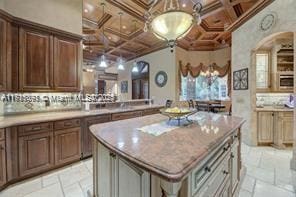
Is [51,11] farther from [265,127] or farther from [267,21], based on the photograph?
[265,127]

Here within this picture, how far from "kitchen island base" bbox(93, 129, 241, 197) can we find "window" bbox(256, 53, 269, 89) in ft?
12.6

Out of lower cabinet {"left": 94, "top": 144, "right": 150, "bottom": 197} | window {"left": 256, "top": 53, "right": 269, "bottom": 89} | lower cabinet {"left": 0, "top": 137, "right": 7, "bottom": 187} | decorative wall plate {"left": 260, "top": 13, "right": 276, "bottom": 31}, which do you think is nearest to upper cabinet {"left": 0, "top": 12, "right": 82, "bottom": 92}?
lower cabinet {"left": 0, "top": 137, "right": 7, "bottom": 187}

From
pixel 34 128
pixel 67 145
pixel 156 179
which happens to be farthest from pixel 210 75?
pixel 156 179

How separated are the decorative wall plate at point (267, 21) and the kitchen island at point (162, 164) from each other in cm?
334

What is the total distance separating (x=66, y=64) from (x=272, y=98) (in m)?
5.25

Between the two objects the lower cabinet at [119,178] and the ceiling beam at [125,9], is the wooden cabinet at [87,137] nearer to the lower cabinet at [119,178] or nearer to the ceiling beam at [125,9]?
the lower cabinet at [119,178]

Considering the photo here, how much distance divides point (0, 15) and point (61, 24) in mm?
1100

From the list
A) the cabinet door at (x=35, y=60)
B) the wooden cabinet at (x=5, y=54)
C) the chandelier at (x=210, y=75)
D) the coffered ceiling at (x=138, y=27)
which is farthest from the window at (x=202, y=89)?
the wooden cabinet at (x=5, y=54)

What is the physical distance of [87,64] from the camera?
35.9 ft

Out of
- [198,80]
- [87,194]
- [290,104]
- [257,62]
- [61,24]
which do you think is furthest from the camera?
[198,80]

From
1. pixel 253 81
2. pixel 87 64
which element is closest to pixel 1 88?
pixel 253 81

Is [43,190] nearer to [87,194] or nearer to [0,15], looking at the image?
[87,194]

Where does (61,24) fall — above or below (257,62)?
above

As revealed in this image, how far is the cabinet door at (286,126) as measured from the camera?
424cm
